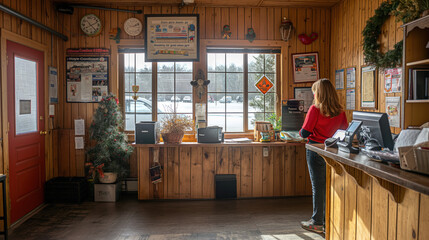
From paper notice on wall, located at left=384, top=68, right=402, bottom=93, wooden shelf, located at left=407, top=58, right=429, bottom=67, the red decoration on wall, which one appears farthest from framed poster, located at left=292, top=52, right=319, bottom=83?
wooden shelf, located at left=407, top=58, right=429, bottom=67

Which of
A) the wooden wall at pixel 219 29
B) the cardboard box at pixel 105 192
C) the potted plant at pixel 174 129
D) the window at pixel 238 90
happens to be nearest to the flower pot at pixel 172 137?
the potted plant at pixel 174 129

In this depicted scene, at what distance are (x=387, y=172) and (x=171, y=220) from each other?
2811 mm

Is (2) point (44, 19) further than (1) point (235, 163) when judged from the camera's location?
No

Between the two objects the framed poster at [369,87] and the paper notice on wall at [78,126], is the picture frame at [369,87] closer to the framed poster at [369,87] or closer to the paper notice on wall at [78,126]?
the framed poster at [369,87]

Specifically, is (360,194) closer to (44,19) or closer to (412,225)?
(412,225)

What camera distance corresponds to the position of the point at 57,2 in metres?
4.77

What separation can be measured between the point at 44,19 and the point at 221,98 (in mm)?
2799

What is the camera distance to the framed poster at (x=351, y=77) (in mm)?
4443

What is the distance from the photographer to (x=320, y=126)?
11.1 feet

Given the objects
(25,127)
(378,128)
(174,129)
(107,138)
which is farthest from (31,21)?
(378,128)

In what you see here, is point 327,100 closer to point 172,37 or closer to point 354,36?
point 354,36

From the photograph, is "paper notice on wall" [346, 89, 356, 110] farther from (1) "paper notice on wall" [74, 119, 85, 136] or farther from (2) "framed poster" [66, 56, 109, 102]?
(1) "paper notice on wall" [74, 119, 85, 136]

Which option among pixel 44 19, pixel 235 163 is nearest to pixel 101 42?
pixel 44 19

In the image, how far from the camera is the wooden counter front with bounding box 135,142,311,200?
15.5 feet
